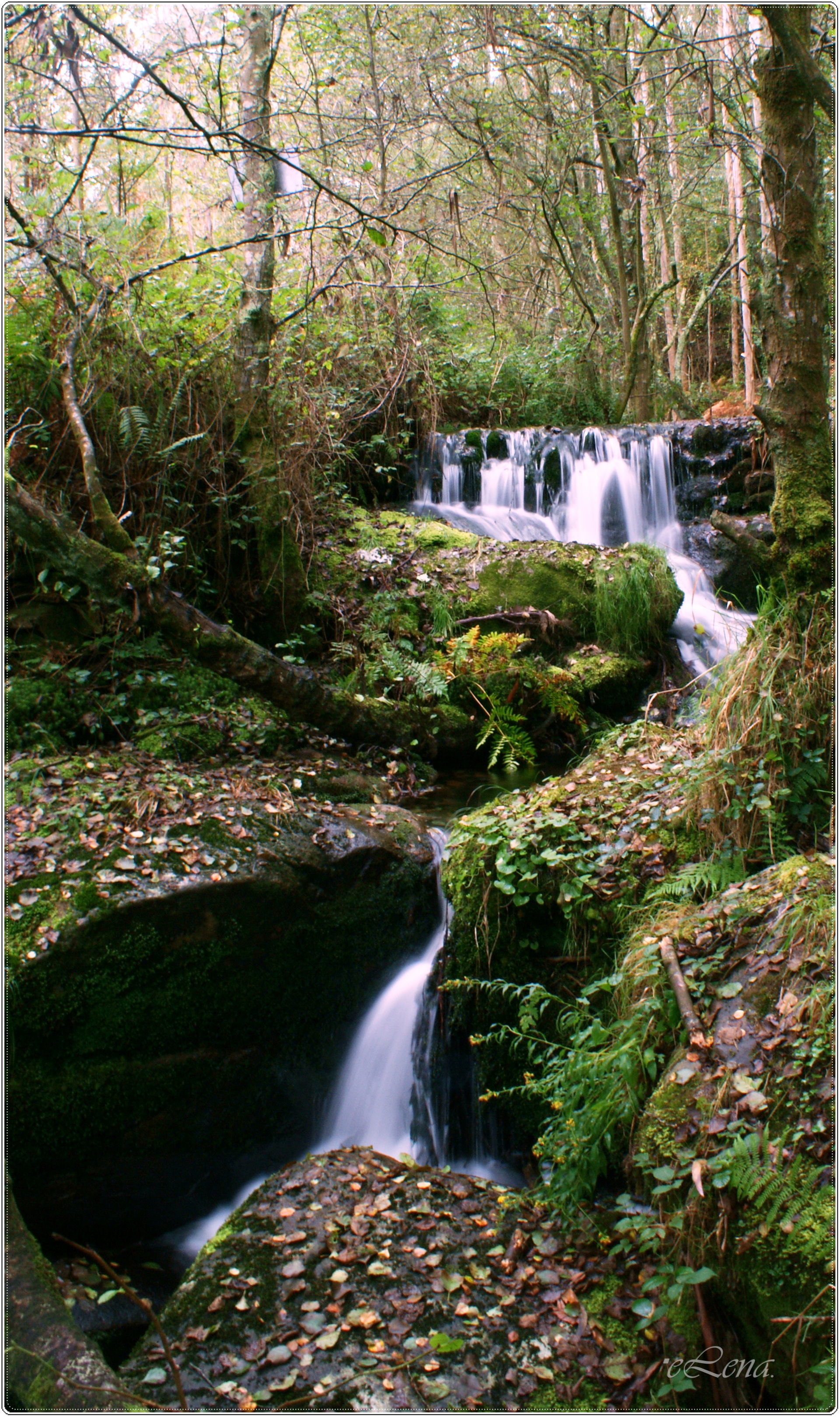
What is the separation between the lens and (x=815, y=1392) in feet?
6.70

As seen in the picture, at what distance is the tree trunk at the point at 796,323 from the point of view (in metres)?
3.73

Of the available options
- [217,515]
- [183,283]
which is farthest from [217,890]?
[183,283]

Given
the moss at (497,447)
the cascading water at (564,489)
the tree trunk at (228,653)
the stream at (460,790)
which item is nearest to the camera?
the stream at (460,790)

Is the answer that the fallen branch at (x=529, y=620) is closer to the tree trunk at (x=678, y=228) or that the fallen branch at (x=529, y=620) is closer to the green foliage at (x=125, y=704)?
the green foliage at (x=125, y=704)

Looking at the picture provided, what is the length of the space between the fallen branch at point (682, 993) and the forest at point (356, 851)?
3 centimetres

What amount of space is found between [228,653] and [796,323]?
408 cm

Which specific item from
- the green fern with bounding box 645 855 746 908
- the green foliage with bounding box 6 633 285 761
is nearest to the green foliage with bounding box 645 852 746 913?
the green fern with bounding box 645 855 746 908

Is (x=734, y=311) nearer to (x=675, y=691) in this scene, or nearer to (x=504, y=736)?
(x=504, y=736)

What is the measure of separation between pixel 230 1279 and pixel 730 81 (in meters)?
8.96

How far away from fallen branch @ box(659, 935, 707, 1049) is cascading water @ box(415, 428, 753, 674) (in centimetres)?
714

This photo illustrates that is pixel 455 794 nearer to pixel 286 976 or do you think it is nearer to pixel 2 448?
pixel 286 976

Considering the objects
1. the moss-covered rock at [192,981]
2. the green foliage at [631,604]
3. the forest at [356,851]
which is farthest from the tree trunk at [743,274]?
the moss-covered rock at [192,981]

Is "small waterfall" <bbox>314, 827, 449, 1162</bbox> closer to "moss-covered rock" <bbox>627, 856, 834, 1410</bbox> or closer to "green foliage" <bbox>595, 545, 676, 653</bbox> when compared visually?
"moss-covered rock" <bbox>627, 856, 834, 1410</bbox>

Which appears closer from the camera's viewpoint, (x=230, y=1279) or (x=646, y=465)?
(x=230, y=1279)
